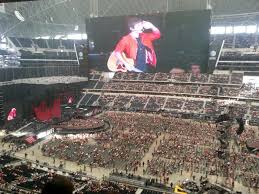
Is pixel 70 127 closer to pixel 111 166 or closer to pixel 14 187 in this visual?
pixel 111 166

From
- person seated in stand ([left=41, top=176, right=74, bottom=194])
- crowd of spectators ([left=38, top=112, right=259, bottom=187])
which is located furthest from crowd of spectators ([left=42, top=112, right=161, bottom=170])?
person seated in stand ([left=41, top=176, right=74, bottom=194])

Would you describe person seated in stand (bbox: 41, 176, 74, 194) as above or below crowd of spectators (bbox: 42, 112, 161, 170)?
above

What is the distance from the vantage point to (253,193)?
27703 mm

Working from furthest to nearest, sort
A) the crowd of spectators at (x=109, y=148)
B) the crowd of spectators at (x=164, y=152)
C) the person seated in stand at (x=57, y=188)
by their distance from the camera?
1. the crowd of spectators at (x=109, y=148)
2. the crowd of spectators at (x=164, y=152)
3. the person seated in stand at (x=57, y=188)

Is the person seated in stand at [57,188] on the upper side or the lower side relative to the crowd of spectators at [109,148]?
upper

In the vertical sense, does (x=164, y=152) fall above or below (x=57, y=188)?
below

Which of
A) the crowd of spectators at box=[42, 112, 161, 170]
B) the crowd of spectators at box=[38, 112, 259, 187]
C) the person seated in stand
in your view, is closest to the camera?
the person seated in stand

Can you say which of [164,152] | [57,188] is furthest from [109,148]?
[57,188]

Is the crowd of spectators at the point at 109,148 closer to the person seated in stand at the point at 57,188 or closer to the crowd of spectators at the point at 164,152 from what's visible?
the crowd of spectators at the point at 164,152

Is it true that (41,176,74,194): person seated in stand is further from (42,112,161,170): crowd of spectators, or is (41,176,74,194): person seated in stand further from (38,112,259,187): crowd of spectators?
(42,112,161,170): crowd of spectators

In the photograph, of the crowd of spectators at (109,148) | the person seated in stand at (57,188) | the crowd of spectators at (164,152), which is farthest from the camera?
the crowd of spectators at (109,148)

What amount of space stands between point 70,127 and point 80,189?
2167 centimetres

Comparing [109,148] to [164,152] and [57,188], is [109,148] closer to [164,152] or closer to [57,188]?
[164,152]

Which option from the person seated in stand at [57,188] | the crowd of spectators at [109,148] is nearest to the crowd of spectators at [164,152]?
the crowd of spectators at [109,148]
